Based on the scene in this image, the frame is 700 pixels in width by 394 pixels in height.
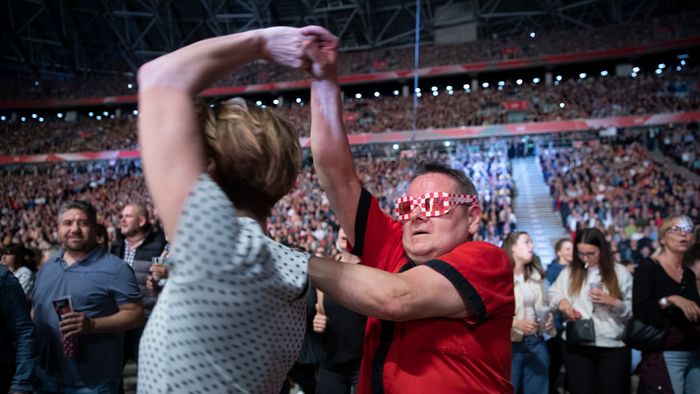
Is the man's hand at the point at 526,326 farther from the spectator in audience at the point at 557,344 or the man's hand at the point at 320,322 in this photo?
the man's hand at the point at 320,322

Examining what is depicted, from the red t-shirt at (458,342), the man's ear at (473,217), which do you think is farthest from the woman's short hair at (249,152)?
the man's ear at (473,217)

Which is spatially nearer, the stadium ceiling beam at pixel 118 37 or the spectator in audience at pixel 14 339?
the spectator in audience at pixel 14 339

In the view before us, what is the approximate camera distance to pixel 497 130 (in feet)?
84.1

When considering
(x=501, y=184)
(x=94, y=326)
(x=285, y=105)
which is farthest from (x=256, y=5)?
→ (x=94, y=326)

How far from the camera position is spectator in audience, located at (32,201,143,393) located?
2.83m

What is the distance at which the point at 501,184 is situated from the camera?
17.7 m

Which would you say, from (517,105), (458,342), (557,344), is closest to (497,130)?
(517,105)

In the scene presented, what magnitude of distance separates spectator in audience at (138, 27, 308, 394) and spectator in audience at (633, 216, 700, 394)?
9.90ft

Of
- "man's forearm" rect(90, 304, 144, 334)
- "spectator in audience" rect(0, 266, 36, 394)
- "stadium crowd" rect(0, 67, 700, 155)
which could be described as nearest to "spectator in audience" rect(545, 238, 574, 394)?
"man's forearm" rect(90, 304, 144, 334)

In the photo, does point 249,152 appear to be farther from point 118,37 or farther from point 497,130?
point 118,37

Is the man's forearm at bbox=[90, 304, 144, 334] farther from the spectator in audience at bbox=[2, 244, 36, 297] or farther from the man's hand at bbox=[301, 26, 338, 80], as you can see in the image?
the spectator in audience at bbox=[2, 244, 36, 297]

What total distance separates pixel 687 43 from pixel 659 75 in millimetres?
3001

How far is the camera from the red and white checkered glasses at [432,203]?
1.71 meters

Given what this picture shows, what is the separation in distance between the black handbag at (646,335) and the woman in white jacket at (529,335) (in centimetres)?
109
